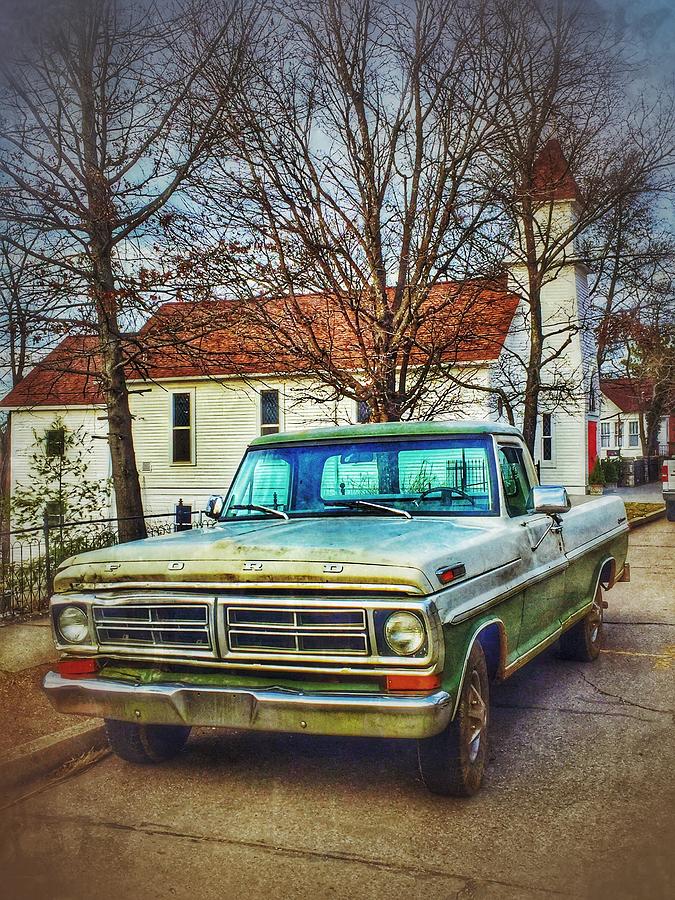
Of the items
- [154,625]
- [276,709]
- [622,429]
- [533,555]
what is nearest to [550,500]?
[533,555]

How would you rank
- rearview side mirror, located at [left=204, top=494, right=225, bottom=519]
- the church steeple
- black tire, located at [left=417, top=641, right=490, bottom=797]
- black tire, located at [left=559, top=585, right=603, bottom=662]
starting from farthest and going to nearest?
the church steeple, black tire, located at [left=559, top=585, right=603, bottom=662], rearview side mirror, located at [left=204, top=494, right=225, bottom=519], black tire, located at [left=417, top=641, right=490, bottom=797]

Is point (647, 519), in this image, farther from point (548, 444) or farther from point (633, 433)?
point (633, 433)

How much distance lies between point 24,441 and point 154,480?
4847mm

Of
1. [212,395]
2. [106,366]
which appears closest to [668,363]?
[212,395]

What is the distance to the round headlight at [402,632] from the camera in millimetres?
3344

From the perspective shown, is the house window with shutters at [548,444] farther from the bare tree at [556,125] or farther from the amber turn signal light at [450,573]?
the amber turn signal light at [450,573]

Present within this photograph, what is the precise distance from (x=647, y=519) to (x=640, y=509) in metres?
2.20

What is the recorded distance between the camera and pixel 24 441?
88.7ft

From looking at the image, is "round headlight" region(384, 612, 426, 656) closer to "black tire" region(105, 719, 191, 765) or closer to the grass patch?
"black tire" region(105, 719, 191, 765)

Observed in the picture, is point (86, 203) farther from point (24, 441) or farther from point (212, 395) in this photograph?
point (24, 441)

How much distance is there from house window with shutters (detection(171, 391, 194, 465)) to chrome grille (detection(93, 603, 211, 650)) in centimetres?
2153

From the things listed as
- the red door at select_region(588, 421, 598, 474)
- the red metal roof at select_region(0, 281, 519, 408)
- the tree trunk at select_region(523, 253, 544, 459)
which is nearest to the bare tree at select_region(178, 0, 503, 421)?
the red metal roof at select_region(0, 281, 519, 408)

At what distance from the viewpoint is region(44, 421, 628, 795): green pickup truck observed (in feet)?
11.0

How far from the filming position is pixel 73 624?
3.88m
